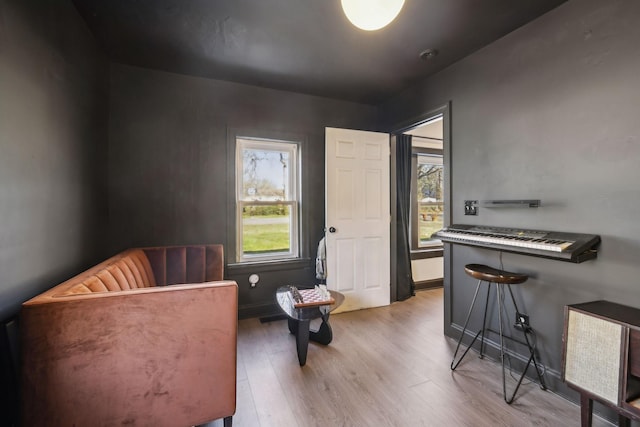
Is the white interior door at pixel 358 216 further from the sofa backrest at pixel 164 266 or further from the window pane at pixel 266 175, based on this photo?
the sofa backrest at pixel 164 266

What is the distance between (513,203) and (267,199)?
244 centimetres

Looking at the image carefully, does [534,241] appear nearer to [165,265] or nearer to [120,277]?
[120,277]

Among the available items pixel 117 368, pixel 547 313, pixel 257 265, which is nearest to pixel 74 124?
pixel 117 368

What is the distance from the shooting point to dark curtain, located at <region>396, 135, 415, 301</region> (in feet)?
12.3

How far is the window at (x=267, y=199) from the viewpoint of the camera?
322cm

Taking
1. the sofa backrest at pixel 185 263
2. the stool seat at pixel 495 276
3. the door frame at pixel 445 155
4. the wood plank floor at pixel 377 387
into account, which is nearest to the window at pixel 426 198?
the door frame at pixel 445 155

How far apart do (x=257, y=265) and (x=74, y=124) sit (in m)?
2.01

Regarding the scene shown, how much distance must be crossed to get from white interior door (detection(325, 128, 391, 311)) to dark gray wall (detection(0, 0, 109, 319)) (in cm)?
217

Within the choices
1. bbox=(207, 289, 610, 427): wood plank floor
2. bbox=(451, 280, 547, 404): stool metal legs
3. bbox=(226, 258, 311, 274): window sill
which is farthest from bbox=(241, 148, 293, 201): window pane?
bbox=(451, 280, 547, 404): stool metal legs

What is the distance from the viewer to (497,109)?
7.39ft

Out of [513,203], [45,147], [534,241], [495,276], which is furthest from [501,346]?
[45,147]

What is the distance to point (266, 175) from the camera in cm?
335

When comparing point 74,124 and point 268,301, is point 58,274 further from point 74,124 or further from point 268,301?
point 268,301

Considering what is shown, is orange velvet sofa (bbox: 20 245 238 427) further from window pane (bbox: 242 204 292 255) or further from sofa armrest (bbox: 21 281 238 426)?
window pane (bbox: 242 204 292 255)
